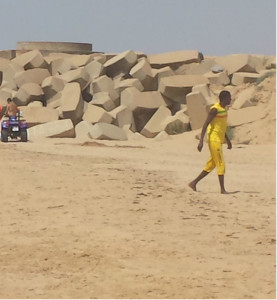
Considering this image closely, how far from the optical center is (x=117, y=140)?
1797cm

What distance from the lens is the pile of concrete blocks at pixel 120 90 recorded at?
62.9 feet

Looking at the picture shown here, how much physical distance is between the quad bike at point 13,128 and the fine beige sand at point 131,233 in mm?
6173

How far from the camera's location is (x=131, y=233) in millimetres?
6203

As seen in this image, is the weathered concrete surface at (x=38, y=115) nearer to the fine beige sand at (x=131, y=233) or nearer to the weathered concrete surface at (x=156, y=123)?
the weathered concrete surface at (x=156, y=123)

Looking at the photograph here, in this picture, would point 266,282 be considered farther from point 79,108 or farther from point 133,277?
point 79,108

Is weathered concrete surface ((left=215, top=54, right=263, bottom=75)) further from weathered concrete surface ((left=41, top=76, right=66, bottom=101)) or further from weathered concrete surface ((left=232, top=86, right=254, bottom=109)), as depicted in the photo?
weathered concrete surface ((left=41, top=76, right=66, bottom=101))

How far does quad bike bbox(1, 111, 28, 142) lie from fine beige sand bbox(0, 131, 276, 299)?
6.17 m

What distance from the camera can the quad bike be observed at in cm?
1673

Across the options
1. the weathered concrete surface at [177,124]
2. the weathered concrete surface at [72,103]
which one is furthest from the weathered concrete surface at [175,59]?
the weathered concrete surface at [177,124]

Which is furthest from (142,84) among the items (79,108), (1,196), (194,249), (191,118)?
(194,249)

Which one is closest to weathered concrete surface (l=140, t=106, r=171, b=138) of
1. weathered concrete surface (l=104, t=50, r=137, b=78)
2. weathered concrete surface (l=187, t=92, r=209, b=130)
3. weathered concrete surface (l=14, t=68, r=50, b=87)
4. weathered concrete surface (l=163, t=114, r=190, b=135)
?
weathered concrete surface (l=163, t=114, r=190, b=135)

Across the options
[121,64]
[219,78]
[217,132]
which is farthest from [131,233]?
[121,64]

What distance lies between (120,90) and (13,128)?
20.1 ft

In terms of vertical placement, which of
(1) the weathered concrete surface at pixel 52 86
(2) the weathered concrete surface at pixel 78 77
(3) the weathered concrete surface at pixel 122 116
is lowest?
(3) the weathered concrete surface at pixel 122 116
